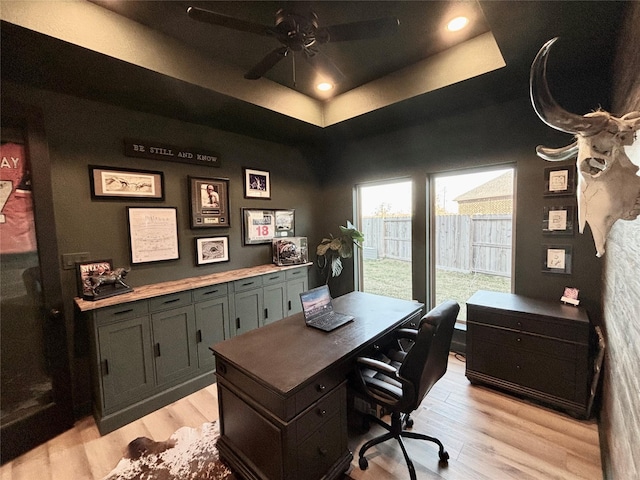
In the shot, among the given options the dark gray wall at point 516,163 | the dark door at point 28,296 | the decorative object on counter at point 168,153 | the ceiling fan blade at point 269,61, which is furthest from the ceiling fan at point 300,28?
the dark gray wall at point 516,163

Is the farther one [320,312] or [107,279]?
[107,279]

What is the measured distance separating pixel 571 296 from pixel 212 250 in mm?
3606

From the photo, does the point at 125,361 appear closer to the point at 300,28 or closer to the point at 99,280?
the point at 99,280

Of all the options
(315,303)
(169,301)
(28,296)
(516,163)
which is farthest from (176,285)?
(516,163)

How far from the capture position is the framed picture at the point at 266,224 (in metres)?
3.44

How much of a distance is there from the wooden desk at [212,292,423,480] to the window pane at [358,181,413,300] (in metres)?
1.99

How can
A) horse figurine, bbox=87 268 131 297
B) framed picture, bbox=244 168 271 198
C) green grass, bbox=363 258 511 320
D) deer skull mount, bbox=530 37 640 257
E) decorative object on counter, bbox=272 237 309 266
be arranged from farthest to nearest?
1. decorative object on counter, bbox=272 237 309 266
2. framed picture, bbox=244 168 271 198
3. green grass, bbox=363 258 511 320
4. horse figurine, bbox=87 268 131 297
5. deer skull mount, bbox=530 37 640 257

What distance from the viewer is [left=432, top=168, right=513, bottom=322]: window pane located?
2828mm

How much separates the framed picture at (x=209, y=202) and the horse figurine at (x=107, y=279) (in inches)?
33.0

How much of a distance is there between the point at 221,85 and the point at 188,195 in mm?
1190

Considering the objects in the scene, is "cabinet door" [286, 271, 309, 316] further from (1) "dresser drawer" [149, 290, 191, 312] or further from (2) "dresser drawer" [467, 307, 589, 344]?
(2) "dresser drawer" [467, 307, 589, 344]

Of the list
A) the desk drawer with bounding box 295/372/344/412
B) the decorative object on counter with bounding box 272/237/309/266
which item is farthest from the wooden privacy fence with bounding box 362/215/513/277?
the desk drawer with bounding box 295/372/344/412

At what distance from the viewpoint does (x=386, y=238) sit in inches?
151

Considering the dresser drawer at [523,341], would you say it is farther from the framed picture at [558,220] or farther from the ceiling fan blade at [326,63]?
the ceiling fan blade at [326,63]
